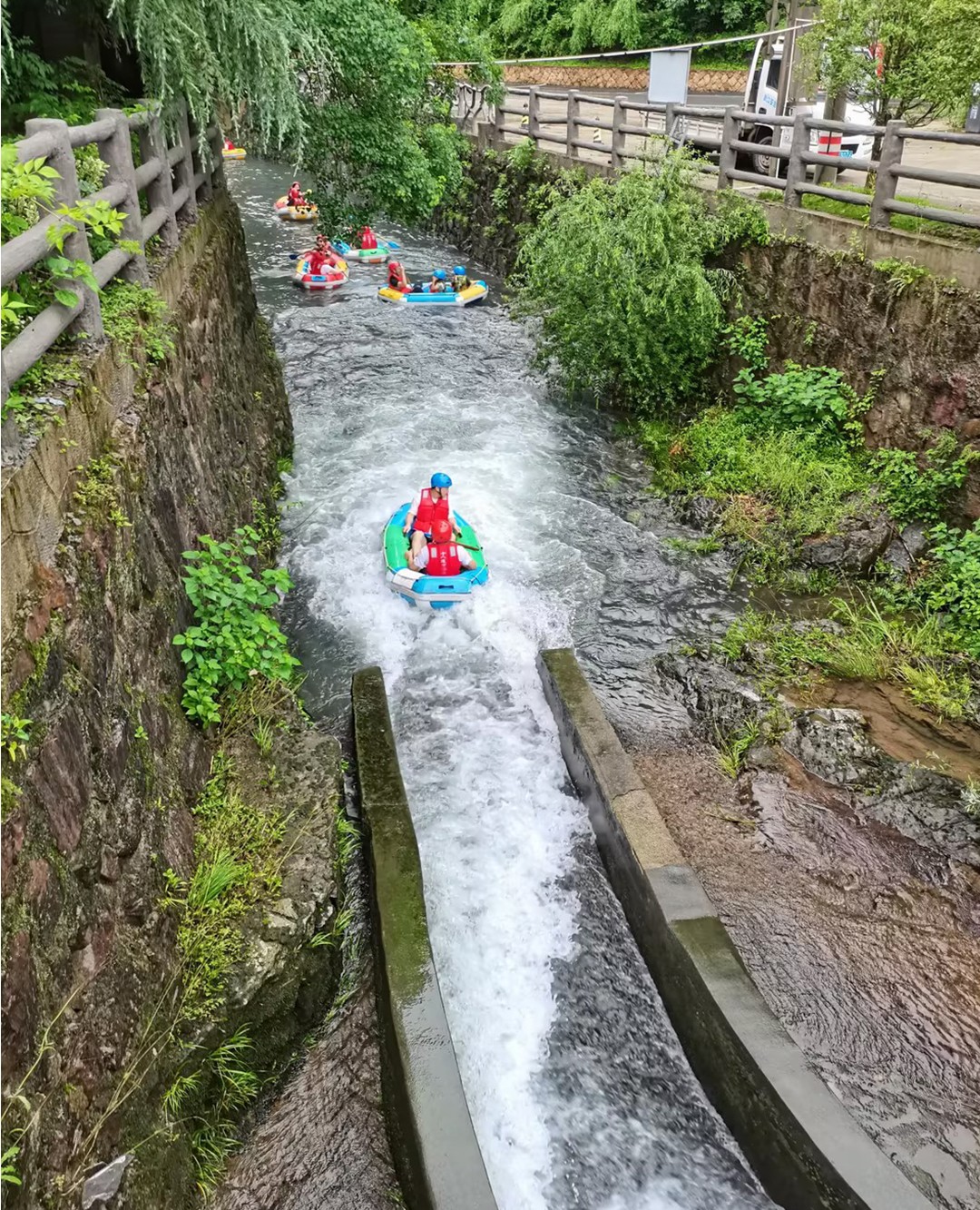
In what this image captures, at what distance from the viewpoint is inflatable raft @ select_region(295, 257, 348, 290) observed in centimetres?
1828

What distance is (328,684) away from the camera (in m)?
7.62

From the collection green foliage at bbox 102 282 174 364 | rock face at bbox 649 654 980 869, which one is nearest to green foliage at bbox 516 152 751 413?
rock face at bbox 649 654 980 869

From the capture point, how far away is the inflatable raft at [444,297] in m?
17.3

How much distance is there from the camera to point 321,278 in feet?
60.0

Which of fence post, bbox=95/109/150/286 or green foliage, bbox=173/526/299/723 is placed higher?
fence post, bbox=95/109/150/286

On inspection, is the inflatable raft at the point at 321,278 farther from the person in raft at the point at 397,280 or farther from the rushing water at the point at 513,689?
the rushing water at the point at 513,689

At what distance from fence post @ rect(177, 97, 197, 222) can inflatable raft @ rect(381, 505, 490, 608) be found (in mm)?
3872

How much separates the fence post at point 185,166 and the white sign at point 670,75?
821 centimetres

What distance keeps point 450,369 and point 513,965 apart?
1101cm

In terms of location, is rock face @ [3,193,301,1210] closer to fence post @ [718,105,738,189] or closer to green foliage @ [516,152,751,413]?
green foliage @ [516,152,751,413]

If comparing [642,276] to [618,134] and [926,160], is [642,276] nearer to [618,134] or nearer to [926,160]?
[618,134]

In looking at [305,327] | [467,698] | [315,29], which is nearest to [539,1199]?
[467,698]

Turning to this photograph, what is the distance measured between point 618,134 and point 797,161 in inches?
177

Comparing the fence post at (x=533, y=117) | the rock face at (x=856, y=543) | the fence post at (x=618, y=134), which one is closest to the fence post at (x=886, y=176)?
the rock face at (x=856, y=543)
